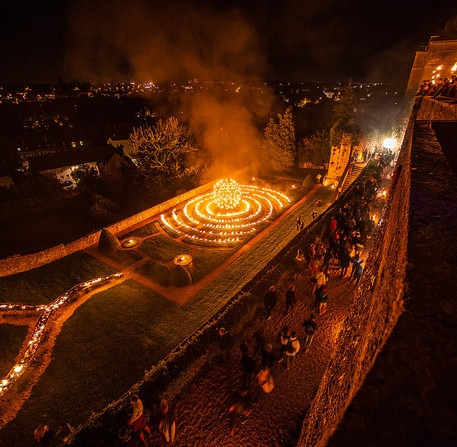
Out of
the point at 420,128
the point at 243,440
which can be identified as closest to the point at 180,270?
the point at 243,440

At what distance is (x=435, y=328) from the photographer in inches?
51.3

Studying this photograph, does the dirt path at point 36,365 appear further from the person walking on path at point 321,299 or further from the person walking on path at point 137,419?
the person walking on path at point 321,299

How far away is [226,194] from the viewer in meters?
22.3

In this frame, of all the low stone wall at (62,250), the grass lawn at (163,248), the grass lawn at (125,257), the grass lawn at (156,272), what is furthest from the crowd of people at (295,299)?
the low stone wall at (62,250)

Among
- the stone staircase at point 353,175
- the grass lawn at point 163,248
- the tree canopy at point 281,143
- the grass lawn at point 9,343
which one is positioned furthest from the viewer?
the tree canopy at point 281,143

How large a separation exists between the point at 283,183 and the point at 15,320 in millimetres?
25472

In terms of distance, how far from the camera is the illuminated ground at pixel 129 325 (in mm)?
8281

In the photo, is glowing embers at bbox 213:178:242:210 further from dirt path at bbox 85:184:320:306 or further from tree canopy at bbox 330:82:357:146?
tree canopy at bbox 330:82:357:146

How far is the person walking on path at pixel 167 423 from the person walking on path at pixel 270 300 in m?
4.00

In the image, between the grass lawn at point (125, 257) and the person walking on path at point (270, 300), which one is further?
the grass lawn at point (125, 257)

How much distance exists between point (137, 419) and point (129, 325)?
622 cm

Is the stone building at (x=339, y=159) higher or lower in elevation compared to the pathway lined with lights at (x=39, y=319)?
higher

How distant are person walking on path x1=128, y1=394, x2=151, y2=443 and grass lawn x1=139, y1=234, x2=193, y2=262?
1070 centimetres

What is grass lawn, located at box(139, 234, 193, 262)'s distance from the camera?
1664 centimetres
